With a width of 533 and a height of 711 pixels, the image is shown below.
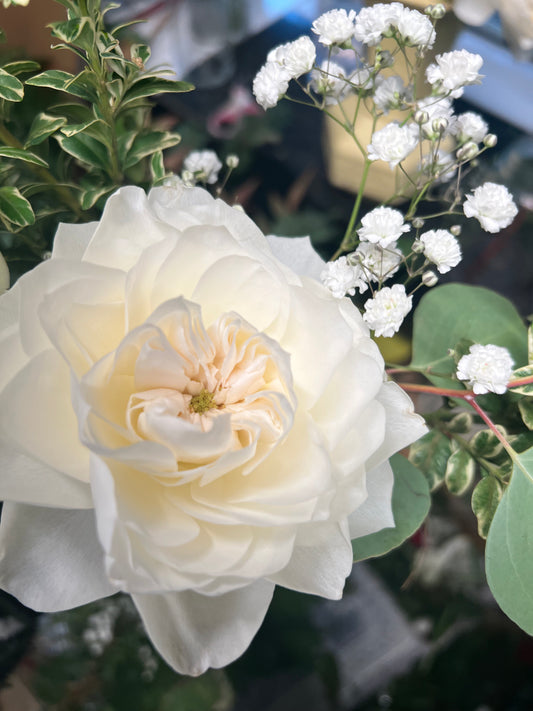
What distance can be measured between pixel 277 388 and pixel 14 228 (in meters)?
0.16

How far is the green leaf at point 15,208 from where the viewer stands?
302mm

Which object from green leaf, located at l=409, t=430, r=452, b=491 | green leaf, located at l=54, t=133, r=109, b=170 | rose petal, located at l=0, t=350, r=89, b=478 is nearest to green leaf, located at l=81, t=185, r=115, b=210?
green leaf, located at l=54, t=133, r=109, b=170

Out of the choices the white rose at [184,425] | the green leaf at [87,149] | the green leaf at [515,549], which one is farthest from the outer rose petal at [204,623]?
the green leaf at [87,149]

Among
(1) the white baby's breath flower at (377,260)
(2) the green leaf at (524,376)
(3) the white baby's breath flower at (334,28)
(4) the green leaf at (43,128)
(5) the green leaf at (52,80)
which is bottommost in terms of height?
(4) the green leaf at (43,128)

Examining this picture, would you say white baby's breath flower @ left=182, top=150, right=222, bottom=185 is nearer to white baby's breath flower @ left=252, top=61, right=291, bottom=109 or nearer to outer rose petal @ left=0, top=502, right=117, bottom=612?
white baby's breath flower @ left=252, top=61, right=291, bottom=109

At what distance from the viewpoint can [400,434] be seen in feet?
0.88

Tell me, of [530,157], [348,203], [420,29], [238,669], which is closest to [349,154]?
[348,203]

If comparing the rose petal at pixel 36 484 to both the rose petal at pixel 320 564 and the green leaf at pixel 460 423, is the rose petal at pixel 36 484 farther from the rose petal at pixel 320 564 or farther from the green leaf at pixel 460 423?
the green leaf at pixel 460 423

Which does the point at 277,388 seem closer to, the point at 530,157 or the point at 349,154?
the point at 349,154

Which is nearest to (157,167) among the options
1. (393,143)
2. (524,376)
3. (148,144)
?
Result: (148,144)

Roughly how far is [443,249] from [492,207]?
0.04 m

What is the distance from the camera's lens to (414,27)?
1.05 ft

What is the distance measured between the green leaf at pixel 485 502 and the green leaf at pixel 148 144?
255 millimetres

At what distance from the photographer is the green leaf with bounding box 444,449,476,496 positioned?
0.38 meters
